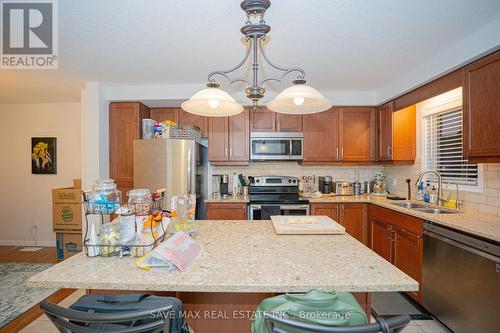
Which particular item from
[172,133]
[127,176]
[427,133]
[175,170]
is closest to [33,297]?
[127,176]

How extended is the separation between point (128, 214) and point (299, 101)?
1076 mm

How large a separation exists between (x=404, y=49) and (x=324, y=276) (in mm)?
2153

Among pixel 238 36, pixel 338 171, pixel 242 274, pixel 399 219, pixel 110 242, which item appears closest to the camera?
pixel 242 274

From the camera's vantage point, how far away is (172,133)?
281cm

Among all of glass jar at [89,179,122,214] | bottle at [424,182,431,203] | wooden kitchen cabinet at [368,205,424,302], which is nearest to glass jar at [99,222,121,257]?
glass jar at [89,179,122,214]

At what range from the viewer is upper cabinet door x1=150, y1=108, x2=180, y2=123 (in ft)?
10.8

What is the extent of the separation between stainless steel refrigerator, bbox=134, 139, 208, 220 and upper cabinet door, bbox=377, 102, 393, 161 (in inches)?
99.8

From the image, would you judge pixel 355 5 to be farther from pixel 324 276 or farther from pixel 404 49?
pixel 324 276

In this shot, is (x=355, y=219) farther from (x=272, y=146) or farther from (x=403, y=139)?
(x=272, y=146)

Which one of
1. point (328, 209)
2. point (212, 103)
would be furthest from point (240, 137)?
point (212, 103)

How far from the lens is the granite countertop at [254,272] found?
2.85ft

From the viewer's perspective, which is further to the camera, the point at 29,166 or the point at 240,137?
the point at 29,166

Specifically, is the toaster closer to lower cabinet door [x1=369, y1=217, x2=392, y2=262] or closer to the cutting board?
lower cabinet door [x1=369, y1=217, x2=392, y2=262]

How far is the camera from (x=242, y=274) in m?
0.94
